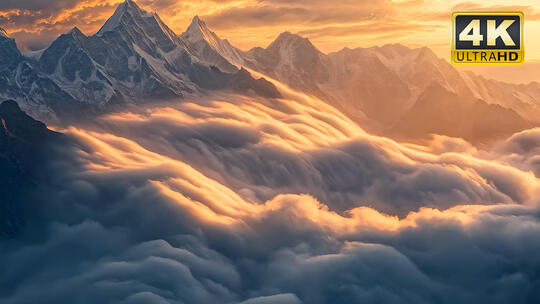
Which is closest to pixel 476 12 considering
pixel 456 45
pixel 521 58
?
pixel 456 45

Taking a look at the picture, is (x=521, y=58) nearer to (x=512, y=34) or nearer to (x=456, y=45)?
(x=512, y=34)

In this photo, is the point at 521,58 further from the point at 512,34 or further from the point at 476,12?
the point at 476,12

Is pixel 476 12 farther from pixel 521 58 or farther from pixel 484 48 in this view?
pixel 521 58

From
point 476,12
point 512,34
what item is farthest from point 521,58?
point 476,12

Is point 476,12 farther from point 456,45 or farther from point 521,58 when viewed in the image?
point 521,58

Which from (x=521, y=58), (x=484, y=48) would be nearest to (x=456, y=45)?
(x=484, y=48)
